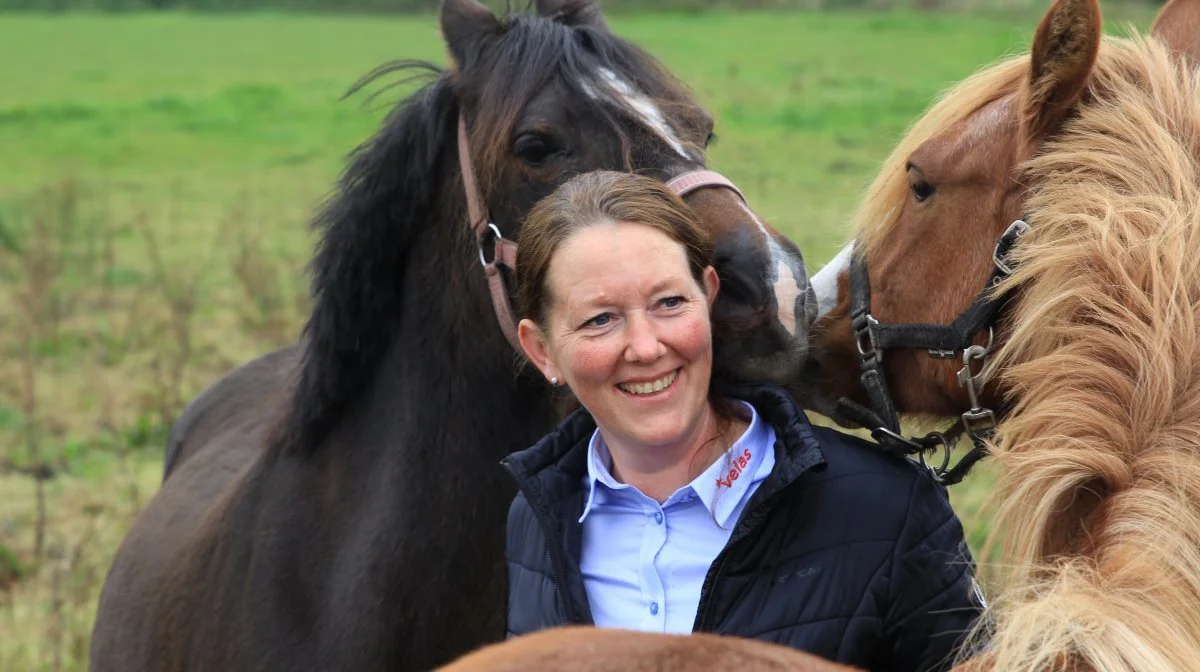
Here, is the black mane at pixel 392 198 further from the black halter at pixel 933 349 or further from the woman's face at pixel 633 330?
the woman's face at pixel 633 330

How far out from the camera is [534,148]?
2701mm

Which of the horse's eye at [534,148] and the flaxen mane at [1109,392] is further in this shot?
the horse's eye at [534,148]

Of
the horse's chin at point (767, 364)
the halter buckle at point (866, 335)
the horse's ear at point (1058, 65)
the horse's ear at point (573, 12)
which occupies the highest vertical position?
the horse's ear at point (573, 12)

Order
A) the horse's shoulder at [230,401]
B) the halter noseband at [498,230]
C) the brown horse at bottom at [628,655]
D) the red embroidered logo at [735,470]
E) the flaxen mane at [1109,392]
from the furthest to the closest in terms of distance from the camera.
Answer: the horse's shoulder at [230,401]
the halter noseband at [498,230]
the red embroidered logo at [735,470]
the flaxen mane at [1109,392]
the brown horse at bottom at [628,655]

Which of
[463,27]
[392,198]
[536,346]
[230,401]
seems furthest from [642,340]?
[230,401]

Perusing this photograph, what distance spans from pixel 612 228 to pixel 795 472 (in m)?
0.45

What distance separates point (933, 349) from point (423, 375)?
111cm

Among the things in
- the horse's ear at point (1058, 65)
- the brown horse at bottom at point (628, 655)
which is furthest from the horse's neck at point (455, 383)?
the brown horse at bottom at point (628, 655)

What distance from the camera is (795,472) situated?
1.79m

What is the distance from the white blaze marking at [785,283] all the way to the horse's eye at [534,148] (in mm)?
524

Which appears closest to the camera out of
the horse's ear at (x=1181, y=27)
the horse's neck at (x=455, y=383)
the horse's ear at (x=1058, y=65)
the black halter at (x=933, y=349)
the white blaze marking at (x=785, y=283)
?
the horse's ear at (x=1058, y=65)

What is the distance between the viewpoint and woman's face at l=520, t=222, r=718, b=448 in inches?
73.4

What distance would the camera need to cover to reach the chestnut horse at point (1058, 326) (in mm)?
1279

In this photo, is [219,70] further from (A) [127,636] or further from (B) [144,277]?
(A) [127,636]
